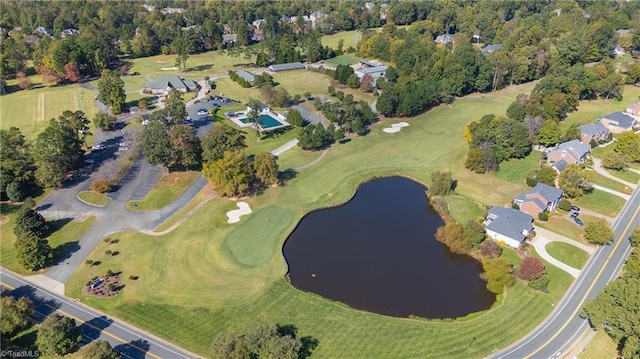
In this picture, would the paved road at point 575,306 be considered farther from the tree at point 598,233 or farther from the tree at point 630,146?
the tree at point 630,146

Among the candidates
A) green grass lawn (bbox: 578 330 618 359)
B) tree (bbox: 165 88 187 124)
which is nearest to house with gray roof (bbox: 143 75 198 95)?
tree (bbox: 165 88 187 124)

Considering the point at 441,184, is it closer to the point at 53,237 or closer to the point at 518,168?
the point at 518,168

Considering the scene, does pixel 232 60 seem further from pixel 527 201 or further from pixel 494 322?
pixel 494 322

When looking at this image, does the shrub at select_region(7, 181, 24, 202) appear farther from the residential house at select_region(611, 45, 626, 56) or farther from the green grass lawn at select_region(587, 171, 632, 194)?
the residential house at select_region(611, 45, 626, 56)

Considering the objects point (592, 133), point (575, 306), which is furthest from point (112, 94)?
point (592, 133)

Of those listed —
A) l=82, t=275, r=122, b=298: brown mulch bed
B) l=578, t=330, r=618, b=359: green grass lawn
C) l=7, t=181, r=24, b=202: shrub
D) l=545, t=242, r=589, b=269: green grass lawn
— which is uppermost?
l=7, t=181, r=24, b=202: shrub
